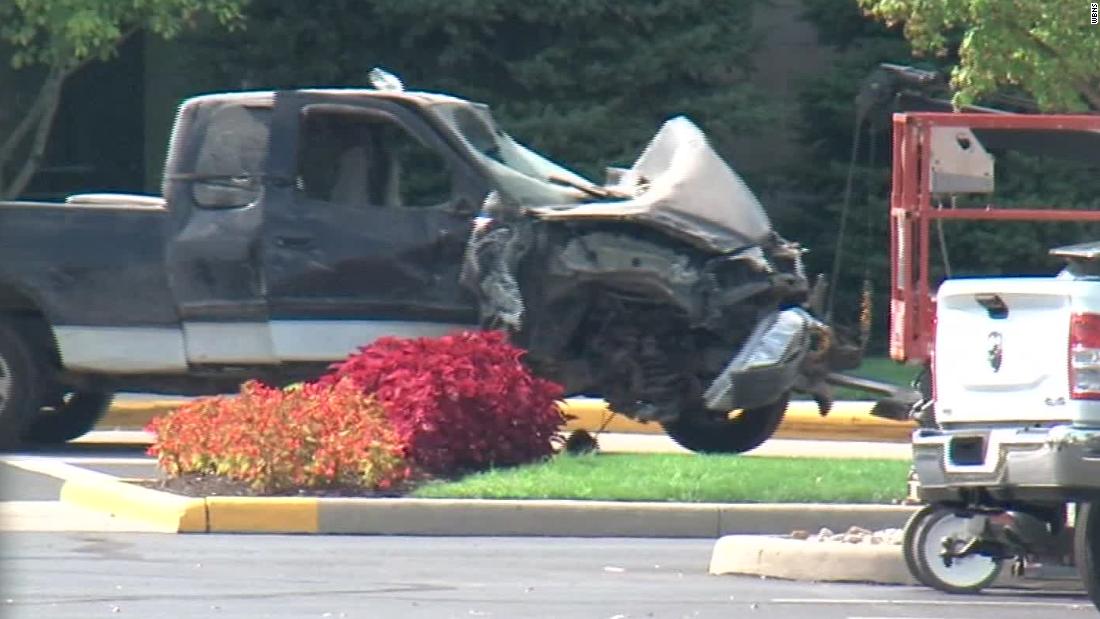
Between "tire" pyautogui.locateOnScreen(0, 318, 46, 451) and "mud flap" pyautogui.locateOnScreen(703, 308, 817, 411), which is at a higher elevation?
"mud flap" pyautogui.locateOnScreen(703, 308, 817, 411)

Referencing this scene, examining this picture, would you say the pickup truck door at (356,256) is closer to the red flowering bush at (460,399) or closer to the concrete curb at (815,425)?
the red flowering bush at (460,399)

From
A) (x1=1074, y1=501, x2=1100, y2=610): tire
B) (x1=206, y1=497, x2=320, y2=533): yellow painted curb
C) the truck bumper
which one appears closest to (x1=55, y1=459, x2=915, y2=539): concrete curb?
(x1=206, y1=497, x2=320, y2=533): yellow painted curb

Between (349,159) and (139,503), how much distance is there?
3405 millimetres

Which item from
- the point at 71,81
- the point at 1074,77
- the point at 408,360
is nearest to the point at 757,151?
the point at 71,81

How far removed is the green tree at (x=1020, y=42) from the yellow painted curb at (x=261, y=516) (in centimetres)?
611

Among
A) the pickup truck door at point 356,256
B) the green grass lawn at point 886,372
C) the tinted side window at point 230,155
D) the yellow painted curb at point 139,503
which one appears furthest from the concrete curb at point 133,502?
the green grass lawn at point 886,372

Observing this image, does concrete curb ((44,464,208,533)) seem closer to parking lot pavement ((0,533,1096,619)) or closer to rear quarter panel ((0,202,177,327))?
parking lot pavement ((0,533,1096,619))

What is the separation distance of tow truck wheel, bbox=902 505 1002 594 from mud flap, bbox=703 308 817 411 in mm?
4123

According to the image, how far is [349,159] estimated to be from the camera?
14.7 metres

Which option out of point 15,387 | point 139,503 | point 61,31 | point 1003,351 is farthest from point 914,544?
point 61,31

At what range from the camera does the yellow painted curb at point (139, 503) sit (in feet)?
38.1

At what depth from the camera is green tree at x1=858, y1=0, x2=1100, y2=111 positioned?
16062 mm

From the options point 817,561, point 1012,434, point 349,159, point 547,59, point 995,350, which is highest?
point 995,350

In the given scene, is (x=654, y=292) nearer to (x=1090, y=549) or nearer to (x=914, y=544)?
(x=914, y=544)
